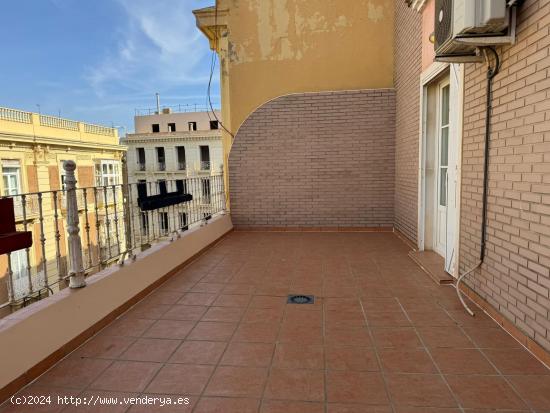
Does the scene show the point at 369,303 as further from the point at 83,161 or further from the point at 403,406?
the point at 83,161

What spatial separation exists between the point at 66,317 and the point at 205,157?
2521 cm

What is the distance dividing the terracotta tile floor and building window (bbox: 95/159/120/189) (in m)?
17.2

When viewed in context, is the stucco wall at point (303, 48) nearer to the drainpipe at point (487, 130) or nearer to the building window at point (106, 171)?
the drainpipe at point (487, 130)

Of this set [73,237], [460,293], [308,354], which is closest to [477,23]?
[460,293]

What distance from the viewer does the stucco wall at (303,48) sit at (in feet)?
21.9

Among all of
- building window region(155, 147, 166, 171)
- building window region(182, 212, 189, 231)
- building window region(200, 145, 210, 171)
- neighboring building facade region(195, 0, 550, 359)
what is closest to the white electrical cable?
neighboring building facade region(195, 0, 550, 359)

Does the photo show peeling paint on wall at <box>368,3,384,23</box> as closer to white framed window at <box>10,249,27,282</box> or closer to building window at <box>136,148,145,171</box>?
white framed window at <box>10,249,27,282</box>

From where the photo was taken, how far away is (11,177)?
13.6 m

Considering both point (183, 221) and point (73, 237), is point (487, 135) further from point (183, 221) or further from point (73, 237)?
point (183, 221)

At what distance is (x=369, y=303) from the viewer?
3.32 meters

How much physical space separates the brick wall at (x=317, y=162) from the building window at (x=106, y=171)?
1393 cm

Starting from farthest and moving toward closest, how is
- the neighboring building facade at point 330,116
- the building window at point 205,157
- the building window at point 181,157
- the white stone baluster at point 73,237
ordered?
1. the building window at point 181,157
2. the building window at point 205,157
3. the neighboring building facade at point 330,116
4. the white stone baluster at point 73,237

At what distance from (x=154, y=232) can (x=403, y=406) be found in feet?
10.7

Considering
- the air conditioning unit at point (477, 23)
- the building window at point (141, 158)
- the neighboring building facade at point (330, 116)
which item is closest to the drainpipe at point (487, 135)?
the air conditioning unit at point (477, 23)
